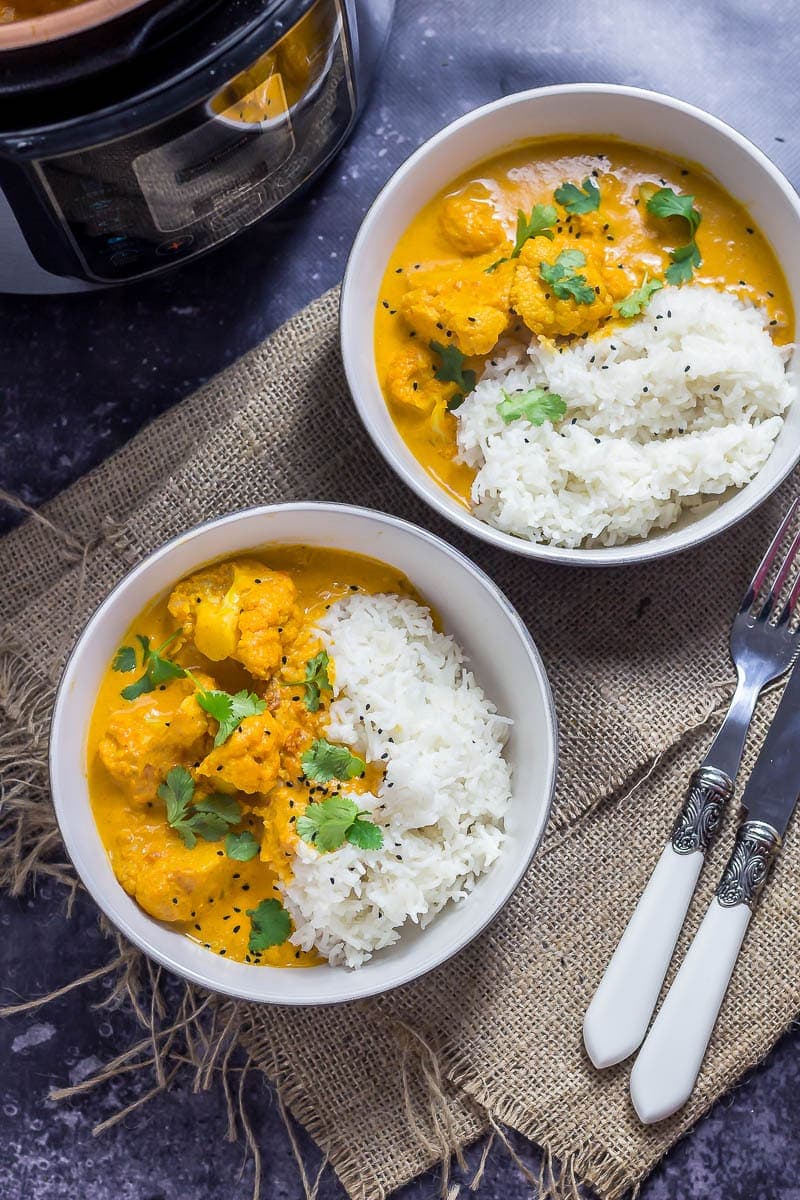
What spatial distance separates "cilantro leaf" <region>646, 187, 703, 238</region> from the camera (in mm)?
2613

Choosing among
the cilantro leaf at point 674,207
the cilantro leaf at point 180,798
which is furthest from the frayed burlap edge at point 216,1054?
the cilantro leaf at point 674,207

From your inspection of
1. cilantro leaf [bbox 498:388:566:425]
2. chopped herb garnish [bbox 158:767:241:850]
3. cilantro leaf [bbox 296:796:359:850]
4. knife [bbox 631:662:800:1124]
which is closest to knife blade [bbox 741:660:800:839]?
knife [bbox 631:662:800:1124]

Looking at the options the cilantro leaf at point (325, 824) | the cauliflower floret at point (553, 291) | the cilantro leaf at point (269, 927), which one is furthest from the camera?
the cauliflower floret at point (553, 291)

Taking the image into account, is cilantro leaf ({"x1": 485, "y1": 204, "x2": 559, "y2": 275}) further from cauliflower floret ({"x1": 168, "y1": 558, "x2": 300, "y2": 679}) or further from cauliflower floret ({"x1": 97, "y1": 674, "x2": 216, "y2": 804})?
cauliflower floret ({"x1": 97, "y1": 674, "x2": 216, "y2": 804})

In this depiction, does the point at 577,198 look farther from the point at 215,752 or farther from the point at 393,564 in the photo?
the point at 215,752

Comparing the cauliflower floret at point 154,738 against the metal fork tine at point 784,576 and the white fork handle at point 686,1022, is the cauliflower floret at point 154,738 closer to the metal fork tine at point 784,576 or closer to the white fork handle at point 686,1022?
the white fork handle at point 686,1022

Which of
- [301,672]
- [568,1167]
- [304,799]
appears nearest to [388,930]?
[304,799]

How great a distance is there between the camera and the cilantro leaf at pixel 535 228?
259 cm

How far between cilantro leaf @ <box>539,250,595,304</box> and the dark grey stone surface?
0.55 metres

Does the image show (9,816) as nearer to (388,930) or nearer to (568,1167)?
(388,930)

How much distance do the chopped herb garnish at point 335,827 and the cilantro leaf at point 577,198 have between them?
1.36m

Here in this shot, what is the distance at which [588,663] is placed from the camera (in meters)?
2.67

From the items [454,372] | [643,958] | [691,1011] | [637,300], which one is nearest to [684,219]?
[637,300]

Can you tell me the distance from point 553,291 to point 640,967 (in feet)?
4.66
